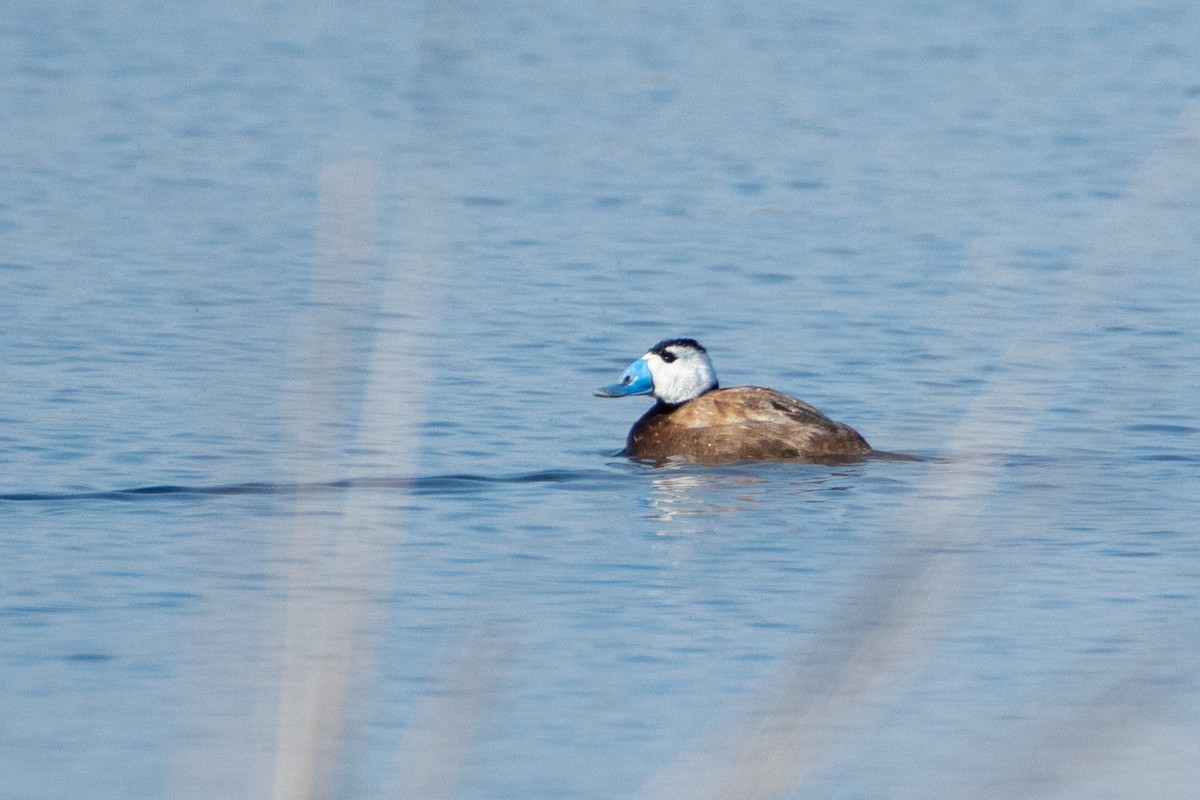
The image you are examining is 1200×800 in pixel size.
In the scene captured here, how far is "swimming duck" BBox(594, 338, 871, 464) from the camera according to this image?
9164mm

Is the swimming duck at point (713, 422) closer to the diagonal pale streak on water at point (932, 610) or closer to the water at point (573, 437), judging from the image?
the water at point (573, 437)

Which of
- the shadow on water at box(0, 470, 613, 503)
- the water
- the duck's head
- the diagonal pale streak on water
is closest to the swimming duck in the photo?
the duck's head

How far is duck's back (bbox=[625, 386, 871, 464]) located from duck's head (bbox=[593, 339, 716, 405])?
0.71 feet

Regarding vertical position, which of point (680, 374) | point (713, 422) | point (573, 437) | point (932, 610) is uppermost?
point (680, 374)

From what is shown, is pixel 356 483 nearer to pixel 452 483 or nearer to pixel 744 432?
pixel 452 483

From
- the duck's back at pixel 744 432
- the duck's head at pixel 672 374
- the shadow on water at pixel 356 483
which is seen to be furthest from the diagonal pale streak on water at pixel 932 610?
the duck's head at pixel 672 374

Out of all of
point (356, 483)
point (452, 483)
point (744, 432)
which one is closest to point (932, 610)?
point (356, 483)

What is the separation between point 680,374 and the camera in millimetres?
9953

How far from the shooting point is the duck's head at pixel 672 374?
993 cm

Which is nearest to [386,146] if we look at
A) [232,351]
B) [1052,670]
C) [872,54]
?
[872,54]

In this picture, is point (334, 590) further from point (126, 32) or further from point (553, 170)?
point (126, 32)

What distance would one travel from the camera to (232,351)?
412 centimetres

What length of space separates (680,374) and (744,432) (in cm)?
69

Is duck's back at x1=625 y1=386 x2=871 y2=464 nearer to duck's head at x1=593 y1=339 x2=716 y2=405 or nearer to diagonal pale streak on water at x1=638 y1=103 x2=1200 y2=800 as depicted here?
duck's head at x1=593 y1=339 x2=716 y2=405
